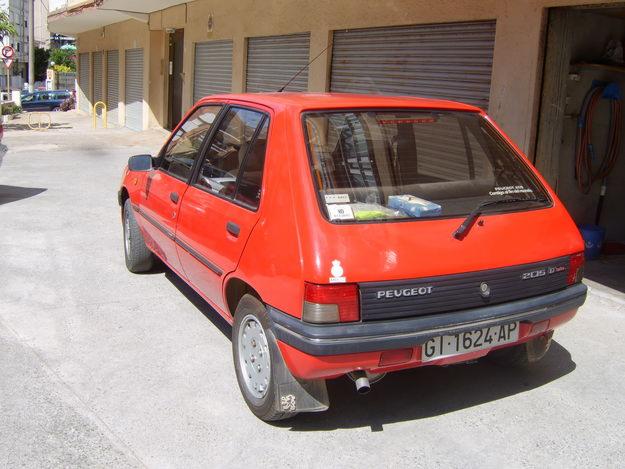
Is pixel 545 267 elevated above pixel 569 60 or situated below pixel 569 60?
below

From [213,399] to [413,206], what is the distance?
153cm

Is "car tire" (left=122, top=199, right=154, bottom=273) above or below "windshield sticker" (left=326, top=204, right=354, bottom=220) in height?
below

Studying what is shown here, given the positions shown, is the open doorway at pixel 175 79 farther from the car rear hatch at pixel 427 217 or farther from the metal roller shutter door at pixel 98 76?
the car rear hatch at pixel 427 217

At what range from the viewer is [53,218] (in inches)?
333

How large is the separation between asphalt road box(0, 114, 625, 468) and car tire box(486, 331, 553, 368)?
75 millimetres

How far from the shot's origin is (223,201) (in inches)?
154

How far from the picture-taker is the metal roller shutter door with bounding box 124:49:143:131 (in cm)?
2181

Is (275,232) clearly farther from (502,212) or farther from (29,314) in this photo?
(29,314)

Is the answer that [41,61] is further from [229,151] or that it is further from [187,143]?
[229,151]

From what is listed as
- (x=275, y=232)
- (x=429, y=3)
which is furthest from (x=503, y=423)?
(x=429, y=3)

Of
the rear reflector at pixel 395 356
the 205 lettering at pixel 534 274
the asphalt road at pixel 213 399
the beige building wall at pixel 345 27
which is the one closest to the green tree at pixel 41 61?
the beige building wall at pixel 345 27

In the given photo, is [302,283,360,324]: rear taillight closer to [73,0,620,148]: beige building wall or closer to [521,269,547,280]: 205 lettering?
[521,269,547,280]: 205 lettering

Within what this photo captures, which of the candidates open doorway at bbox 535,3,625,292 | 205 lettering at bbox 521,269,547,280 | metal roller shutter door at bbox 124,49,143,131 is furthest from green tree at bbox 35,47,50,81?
205 lettering at bbox 521,269,547,280

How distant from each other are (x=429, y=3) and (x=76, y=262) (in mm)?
5171
